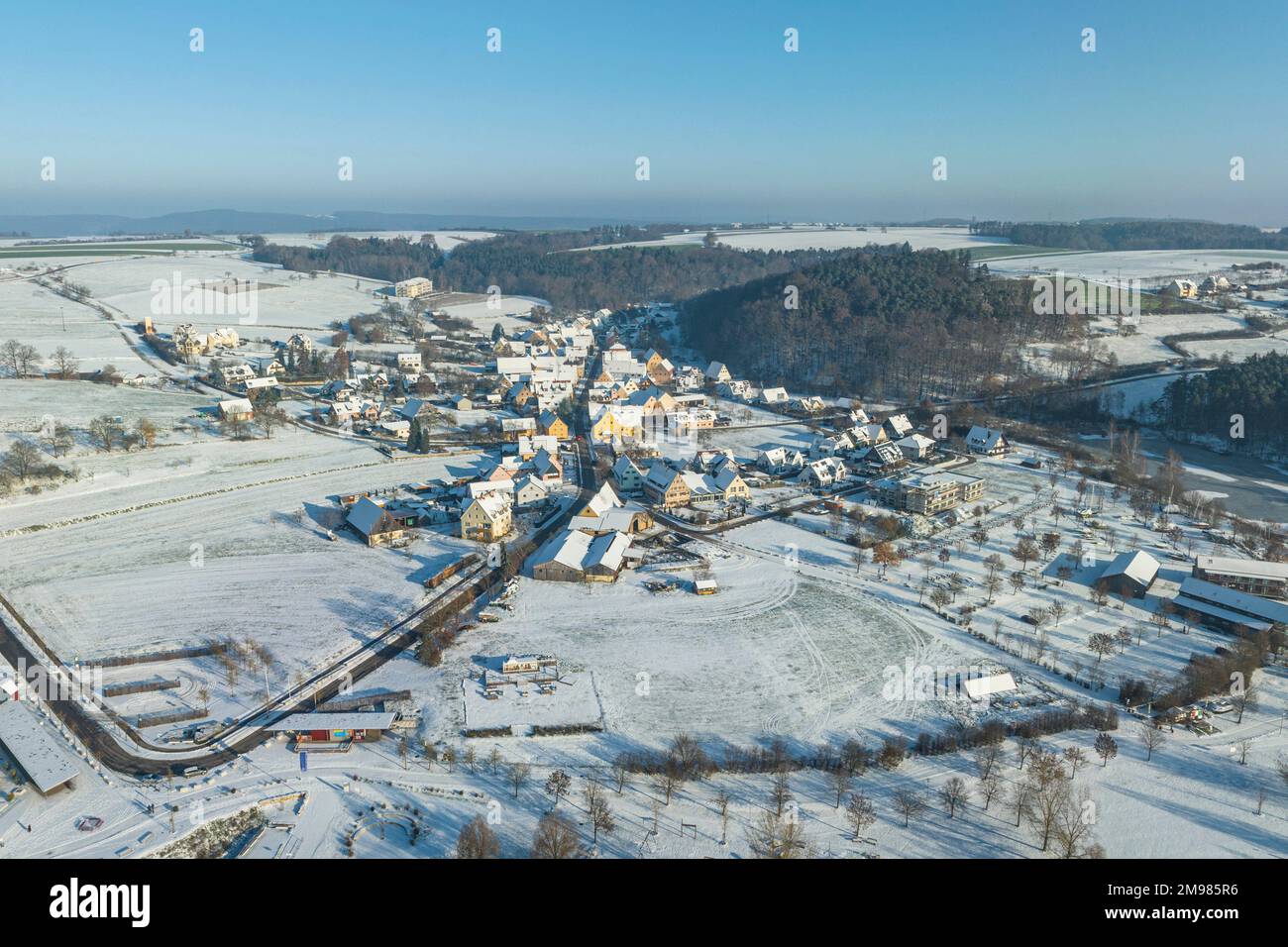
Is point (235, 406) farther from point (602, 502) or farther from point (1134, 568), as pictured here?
point (1134, 568)

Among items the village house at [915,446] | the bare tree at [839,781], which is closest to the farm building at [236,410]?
the village house at [915,446]

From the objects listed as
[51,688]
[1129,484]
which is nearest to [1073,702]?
[1129,484]

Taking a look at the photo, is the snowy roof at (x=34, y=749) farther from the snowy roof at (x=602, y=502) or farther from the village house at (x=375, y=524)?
the snowy roof at (x=602, y=502)

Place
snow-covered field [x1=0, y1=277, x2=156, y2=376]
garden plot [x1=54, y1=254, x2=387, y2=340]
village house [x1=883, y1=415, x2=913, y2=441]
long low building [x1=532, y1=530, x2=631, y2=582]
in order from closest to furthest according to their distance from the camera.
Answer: long low building [x1=532, y1=530, x2=631, y2=582] → village house [x1=883, y1=415, x2=913, y2=441] → snow-covered field [x1=0, y1=277, x2=156, y2=376] → garden plot [x1=54, y1=254, x2=387, y2=340]

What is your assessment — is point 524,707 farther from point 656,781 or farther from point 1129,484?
point 1129,484

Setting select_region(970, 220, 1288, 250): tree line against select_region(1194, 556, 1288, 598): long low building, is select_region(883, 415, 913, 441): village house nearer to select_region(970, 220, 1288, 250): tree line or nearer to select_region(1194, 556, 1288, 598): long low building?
select_region(1194, 556, 1288, 598): long low building

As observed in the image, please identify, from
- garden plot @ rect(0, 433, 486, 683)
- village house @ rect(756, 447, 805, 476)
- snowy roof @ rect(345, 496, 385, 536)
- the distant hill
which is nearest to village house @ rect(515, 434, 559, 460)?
garden plot @ rect(0, 433, 486, 683)
